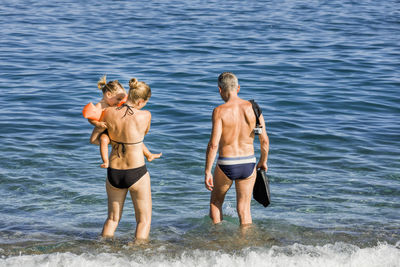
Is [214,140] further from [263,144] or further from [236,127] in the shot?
[263,144]

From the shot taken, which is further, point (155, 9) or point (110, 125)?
point (155, 9)

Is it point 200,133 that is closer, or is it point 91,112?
point 91,112

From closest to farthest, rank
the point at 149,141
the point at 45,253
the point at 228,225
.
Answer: the point at 45,253 < the point at 228,225 < the point at 149,141

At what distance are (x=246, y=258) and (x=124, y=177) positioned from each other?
5.79ft

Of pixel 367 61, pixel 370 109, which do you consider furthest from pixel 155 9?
pixel 370 109

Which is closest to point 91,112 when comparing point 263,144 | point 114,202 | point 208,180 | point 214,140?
point 114,202

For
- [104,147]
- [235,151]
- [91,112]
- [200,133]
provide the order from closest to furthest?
[91,112], [104,147], [235,151], [200,133]

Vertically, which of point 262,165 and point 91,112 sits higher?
point 91,112

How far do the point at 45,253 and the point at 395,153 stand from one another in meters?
7.28

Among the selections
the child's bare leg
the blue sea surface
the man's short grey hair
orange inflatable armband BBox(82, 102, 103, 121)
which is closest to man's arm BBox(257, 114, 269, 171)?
the man's short grey hair

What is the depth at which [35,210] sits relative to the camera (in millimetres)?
8930

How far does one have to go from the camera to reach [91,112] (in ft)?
21.2

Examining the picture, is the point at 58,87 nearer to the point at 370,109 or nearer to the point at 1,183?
the point at 1,183

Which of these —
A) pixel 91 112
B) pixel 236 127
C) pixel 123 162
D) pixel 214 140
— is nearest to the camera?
pixel 91 112
